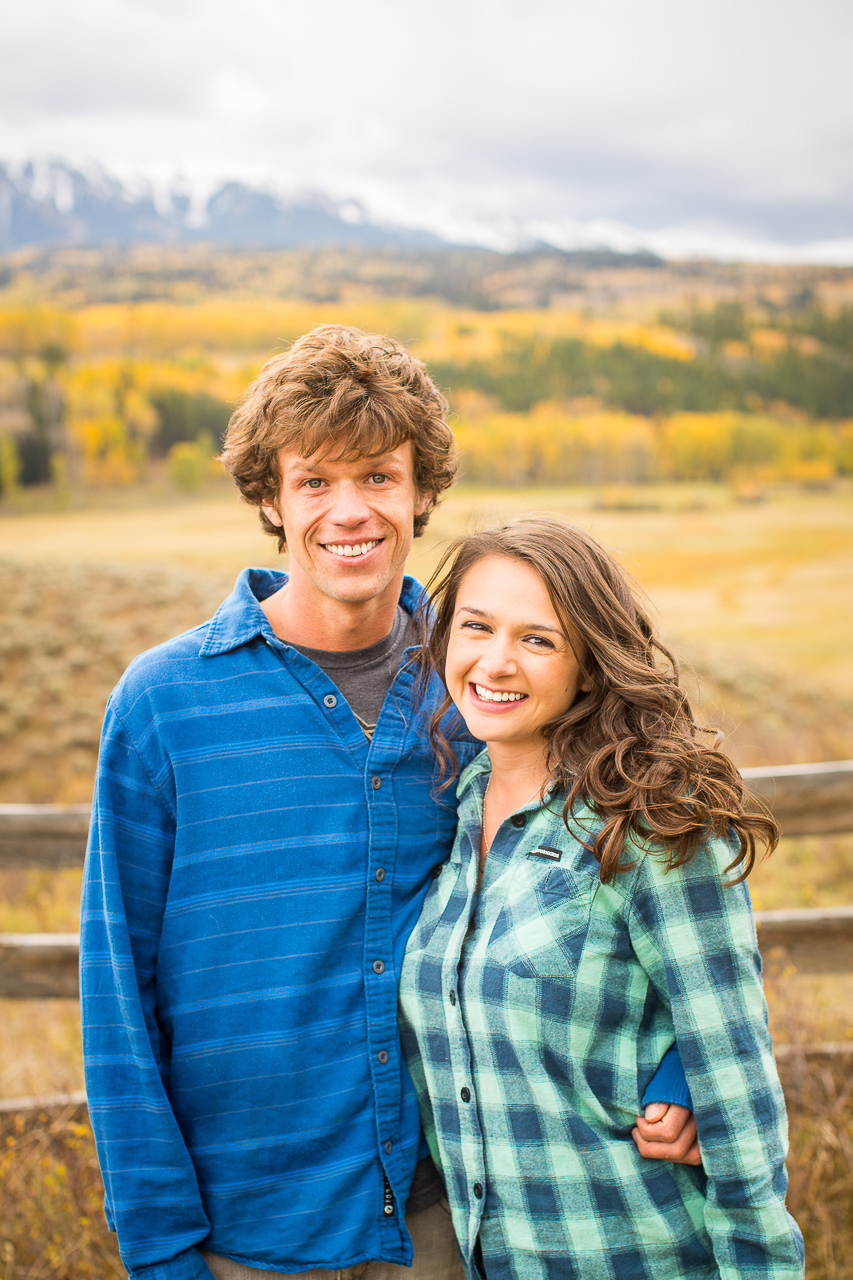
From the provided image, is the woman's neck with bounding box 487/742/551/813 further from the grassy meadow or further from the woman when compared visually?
the grassy meadow

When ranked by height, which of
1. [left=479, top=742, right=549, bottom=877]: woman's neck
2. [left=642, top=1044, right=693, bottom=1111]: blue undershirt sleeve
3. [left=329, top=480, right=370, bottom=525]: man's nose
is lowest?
[left=642, top=1044, right=693, bottom=1111]: blue undershirt sleeve

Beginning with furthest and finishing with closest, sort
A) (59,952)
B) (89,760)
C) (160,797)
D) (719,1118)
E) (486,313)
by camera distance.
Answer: (486,313)
(89,760)
(59,952)
(160,797)
(719,1118)

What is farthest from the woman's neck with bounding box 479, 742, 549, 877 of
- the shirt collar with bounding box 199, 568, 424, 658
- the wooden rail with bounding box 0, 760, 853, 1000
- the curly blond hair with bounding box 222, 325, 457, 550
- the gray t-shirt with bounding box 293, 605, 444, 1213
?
the wooden rail with bounding box 0, 760, 853, 1000

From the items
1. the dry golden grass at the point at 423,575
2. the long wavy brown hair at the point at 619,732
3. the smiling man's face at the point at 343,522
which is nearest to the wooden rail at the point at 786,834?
the dry golden grass at the point at 423,575

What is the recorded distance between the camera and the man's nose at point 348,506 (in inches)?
65.2

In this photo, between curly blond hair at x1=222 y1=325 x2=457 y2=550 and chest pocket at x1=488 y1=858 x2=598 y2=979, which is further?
curly blond hair at x1=222 y1=325 x2=457 y2=550

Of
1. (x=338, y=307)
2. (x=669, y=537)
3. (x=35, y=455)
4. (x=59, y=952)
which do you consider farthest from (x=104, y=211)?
(x=59, y=952)

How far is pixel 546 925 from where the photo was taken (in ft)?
4.60

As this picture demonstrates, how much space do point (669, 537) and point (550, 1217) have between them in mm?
10086

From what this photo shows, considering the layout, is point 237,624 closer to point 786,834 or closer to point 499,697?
point 499,697

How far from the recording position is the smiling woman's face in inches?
61.1

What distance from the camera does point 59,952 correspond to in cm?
294

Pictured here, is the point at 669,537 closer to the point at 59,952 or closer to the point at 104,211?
the point at 59,952

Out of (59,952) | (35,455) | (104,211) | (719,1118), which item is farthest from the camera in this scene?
(104,211)
